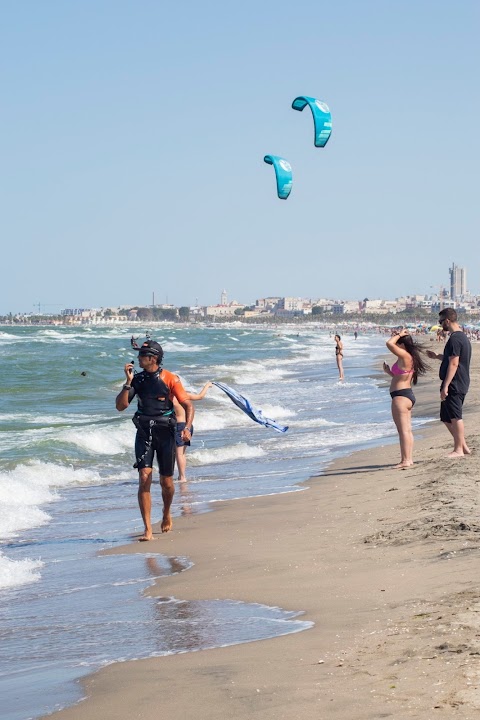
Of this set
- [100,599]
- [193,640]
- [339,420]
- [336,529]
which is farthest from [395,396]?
[339,420]

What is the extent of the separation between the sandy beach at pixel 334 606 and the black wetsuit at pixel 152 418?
Result: 67 cm

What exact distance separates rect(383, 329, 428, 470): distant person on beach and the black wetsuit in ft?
9.81

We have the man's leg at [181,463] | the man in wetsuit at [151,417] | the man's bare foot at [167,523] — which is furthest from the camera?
the man's leg at [181,463]

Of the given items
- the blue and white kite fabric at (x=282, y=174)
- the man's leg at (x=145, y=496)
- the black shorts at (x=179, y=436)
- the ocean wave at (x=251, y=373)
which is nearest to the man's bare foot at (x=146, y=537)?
the man's leg at (x=145, y=496)

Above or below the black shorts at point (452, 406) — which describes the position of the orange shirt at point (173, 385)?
above

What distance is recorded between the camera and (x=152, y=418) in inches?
300

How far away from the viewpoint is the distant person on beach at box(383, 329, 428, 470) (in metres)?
10.0

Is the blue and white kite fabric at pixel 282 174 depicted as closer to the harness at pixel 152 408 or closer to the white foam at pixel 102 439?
the white foam at pixel 102 439

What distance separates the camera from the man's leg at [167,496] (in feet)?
25.9

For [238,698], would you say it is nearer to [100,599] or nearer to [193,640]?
[193,640]

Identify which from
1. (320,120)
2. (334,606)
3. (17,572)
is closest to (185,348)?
(320,120)

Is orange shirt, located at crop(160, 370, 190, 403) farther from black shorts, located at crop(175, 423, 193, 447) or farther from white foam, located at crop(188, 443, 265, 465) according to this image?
white foam, located at crop(188, 443, 265, 465)

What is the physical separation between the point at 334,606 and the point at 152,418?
2913 mm

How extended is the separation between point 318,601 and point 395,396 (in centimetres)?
528
